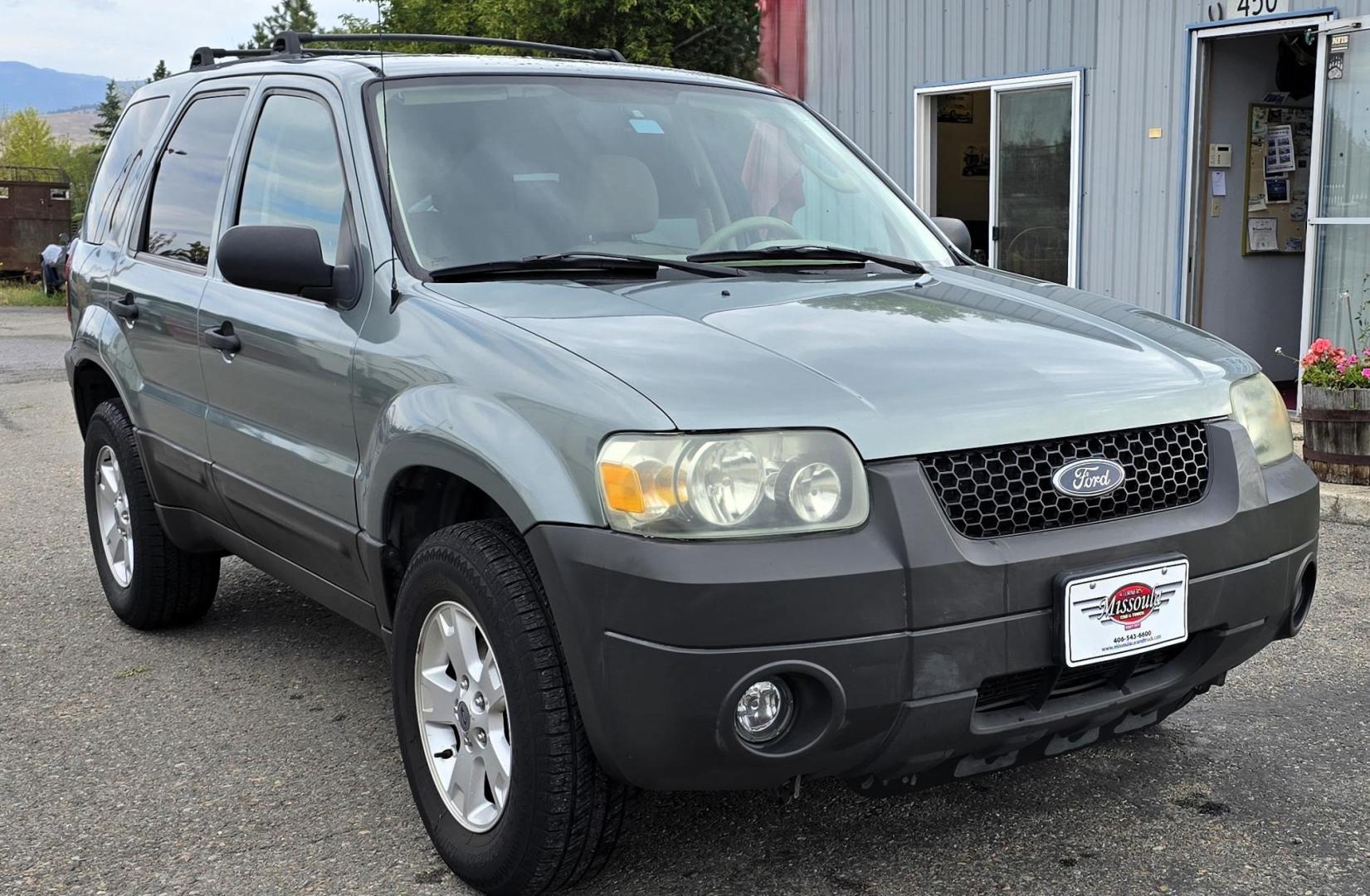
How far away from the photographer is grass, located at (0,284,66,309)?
2777 cm

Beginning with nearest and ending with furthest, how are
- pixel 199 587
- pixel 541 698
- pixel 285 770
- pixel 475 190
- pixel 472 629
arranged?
1. pixel 541 698
2. pixel 472 629
3. pixel 475 190
4. pixel 285 770
5. pixel 199 587

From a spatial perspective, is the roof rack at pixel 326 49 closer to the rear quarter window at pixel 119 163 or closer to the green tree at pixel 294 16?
the rear quarter window at pixel 119 163

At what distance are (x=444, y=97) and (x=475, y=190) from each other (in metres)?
0.35

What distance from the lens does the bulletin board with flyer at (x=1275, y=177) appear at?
10.1m

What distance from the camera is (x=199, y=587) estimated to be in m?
4.92

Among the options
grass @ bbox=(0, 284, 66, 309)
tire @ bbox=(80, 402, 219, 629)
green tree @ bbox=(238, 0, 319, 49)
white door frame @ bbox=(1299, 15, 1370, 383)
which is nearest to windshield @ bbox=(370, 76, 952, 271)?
tire @ bbox=(80, 402, 219, 629)

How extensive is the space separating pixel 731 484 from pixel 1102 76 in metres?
8.39

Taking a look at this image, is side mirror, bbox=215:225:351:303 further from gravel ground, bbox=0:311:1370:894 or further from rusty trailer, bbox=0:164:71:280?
rusty trailer, bbox=0:164:71:280

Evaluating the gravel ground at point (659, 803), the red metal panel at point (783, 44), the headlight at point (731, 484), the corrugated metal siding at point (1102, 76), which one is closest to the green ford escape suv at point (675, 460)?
the headlight at point (731, 484)

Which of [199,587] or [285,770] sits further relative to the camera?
[199,587]

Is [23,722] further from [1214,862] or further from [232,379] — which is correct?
[1214,862]

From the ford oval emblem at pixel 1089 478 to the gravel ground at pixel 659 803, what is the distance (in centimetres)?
90

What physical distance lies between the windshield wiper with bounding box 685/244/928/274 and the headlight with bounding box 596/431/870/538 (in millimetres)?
1195

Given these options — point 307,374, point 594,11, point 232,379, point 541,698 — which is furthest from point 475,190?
point 594,11
